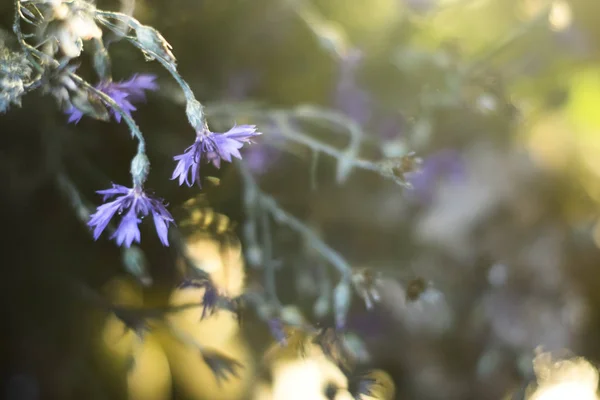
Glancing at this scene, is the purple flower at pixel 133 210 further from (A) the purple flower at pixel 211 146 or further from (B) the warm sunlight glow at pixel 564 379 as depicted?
(B) the warm sunlight glow at pixel 564 379

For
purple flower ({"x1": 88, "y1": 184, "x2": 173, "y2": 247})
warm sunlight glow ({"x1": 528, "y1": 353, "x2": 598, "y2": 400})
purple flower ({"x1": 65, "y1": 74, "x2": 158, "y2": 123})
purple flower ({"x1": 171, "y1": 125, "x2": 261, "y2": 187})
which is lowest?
purple flower ({"x1": 88, "y1": 184, "x2": 173, "y2": 247})

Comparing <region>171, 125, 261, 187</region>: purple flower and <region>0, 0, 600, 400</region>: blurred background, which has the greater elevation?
<region>0, 0, 600, 400</region>: blurred background

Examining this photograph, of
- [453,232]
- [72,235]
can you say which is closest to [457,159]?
[453,232]

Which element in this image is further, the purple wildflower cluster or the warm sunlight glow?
the warm sunlight glow

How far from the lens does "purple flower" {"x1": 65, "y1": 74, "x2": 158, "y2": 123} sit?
0.63 ft

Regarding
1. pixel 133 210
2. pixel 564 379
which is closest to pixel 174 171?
pixel 133 210

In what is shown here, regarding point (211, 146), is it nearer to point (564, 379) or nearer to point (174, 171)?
point (174, 171)

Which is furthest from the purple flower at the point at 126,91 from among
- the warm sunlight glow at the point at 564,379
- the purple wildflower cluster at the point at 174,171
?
the warm sunlight glow at the point at 564,379

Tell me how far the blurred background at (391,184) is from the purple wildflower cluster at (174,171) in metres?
0.06

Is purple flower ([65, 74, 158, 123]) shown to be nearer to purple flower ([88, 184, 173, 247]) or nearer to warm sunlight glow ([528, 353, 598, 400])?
purple flower ([88, 184, 173, 247])

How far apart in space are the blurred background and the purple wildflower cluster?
0.19 ft

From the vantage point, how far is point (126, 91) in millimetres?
206

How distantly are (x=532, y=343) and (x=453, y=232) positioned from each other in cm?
9

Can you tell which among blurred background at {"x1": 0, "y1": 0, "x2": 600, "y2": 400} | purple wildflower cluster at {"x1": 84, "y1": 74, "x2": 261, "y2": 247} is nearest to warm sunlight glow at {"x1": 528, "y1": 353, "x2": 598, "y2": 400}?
blurred background at {"x1": 0, "y1": 0, "x2": 600, "y2": 400}
